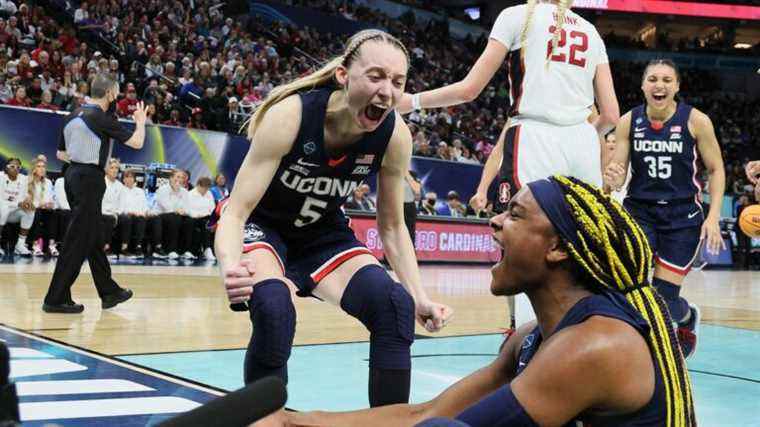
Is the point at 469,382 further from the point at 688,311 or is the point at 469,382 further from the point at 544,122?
the point at 688,311

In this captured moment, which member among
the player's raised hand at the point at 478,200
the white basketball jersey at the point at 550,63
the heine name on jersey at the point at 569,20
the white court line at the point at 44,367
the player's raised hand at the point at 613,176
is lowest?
the white court line at the point at 44,367

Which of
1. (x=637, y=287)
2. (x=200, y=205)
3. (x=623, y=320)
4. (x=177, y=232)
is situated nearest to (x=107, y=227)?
(x=200, y=205)

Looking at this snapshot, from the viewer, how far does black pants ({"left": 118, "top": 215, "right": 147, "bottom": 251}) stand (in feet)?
45.2

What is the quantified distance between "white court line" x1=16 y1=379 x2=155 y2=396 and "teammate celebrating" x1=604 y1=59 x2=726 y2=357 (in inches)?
124

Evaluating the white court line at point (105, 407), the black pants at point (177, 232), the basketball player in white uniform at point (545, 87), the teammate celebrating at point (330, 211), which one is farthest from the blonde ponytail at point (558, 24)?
the black pants at point (177, 232)

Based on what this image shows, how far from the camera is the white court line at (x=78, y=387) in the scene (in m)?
3.96

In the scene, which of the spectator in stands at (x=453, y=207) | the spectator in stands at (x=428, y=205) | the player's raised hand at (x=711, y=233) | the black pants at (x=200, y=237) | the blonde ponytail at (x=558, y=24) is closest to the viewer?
the blonde ponytail at (x=558, y=24)

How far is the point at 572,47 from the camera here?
3908 millimetres

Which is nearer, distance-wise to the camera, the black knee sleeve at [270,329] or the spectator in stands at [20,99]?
the black knee sleeve at [270,329]

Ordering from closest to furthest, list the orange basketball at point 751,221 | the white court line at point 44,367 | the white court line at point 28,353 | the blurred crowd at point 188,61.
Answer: the white court line at point 44,367 < the white court line at point 28,353 < the orange basketball at point 751,221 < the blurred crowd at point 188,61

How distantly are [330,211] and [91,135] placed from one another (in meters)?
4.08

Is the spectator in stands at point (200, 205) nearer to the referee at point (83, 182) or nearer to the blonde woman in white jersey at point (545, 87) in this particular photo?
the referee at point (83, 182)

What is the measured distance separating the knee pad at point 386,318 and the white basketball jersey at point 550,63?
1285 millimetres

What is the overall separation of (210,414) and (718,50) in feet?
127
